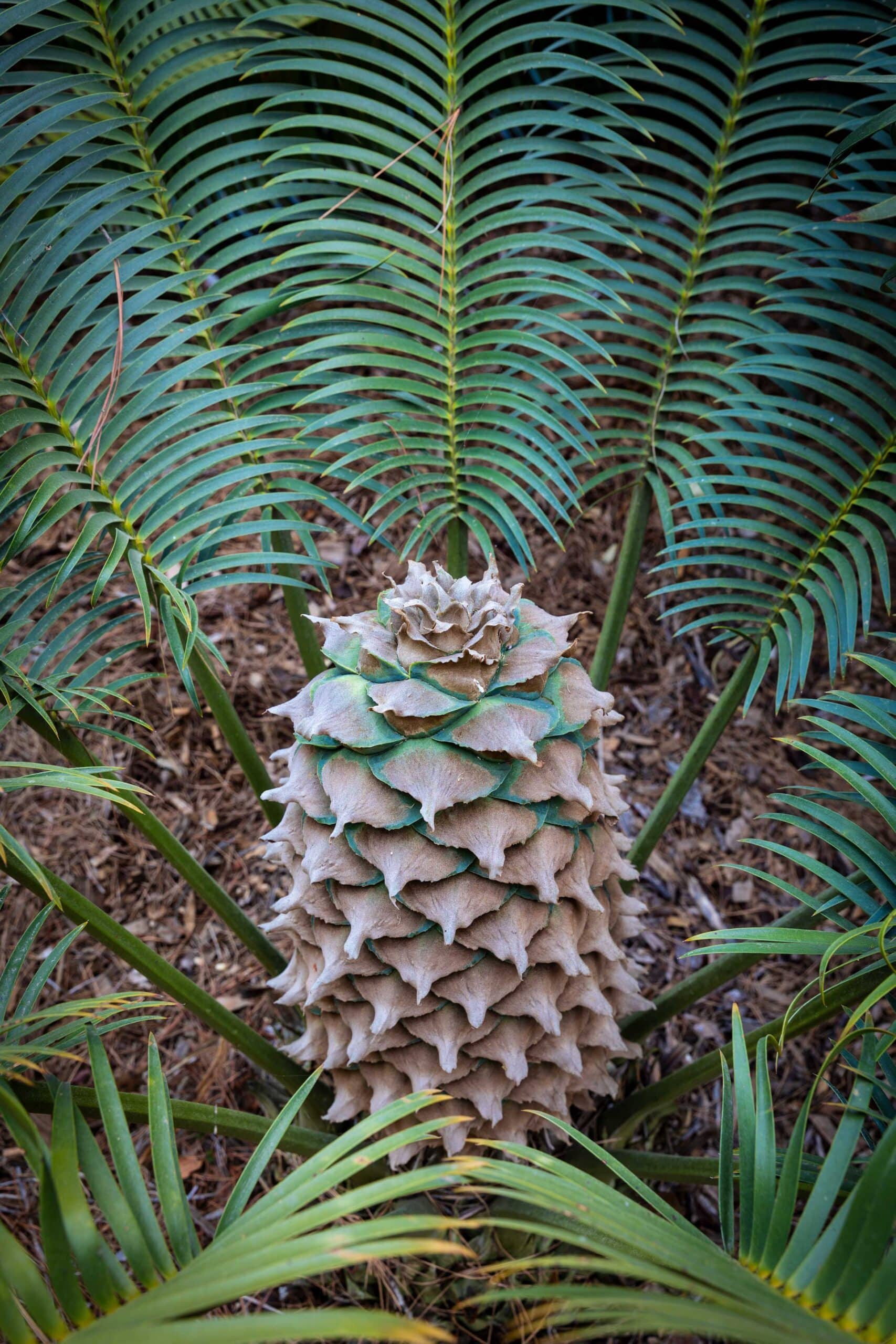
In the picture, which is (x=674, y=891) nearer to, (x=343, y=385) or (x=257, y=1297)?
(x=257, y=1297)

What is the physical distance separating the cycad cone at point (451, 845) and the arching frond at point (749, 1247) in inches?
10.6

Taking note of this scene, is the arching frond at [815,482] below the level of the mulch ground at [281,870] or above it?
above

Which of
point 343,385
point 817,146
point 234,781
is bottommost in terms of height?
point 234,781

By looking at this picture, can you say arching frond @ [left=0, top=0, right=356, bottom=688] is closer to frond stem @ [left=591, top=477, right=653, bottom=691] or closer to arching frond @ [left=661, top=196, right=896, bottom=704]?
frond stem @ [left=591, top=477, right=653, bottom=691]

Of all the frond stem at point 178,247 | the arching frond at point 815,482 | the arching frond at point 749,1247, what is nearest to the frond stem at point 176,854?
the frond stem at point 178,247

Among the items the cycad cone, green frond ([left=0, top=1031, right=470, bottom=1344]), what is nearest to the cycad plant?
the cycad cone

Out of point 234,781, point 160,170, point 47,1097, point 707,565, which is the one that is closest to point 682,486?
point 707,565

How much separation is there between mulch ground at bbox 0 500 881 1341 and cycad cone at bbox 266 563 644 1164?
0.47m

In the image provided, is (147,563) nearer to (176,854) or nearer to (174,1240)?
(176,854)

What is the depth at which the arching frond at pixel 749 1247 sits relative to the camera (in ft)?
1.90

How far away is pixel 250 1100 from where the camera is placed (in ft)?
5.24

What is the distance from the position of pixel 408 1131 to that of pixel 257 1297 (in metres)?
0.92

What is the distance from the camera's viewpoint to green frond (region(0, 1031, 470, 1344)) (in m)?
0.53

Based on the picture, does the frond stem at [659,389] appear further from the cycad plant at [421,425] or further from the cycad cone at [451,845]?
the cycad cone at [451,845]
